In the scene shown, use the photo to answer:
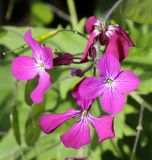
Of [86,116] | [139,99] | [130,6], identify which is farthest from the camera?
[139,99]

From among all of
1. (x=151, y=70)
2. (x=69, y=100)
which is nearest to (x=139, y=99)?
(x=151, y=70)

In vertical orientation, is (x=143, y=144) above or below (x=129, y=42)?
below

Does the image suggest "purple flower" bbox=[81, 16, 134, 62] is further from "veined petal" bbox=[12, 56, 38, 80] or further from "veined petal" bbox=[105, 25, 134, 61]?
"veined petal" bbox=[12, 56, 38, 80]

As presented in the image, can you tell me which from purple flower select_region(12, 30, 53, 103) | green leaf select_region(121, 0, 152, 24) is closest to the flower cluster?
purple flower select_region(12, 30, 53, 103)

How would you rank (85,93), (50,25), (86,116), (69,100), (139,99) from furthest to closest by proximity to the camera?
1. (50,25)
2. (69,100)
3. (139,99)
4. (86,116)
5. (85,93)

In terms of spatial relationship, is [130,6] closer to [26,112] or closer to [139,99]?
[139,99]

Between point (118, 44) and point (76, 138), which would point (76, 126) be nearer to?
point (76, 138)

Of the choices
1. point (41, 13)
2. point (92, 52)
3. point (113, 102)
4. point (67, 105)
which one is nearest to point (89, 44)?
point (92, 52)

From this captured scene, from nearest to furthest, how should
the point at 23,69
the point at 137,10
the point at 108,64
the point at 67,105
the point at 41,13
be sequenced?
the point at 108,64, the point at 23,69, the point at 137,10, the point at 67,105, the point at 41,13
